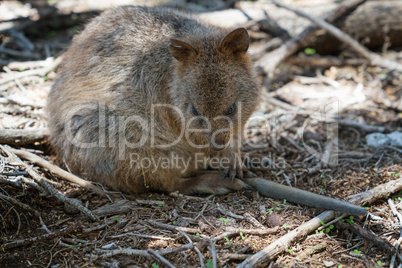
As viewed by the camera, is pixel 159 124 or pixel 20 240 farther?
pixel 159 124

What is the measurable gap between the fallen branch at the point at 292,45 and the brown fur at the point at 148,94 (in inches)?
84.4

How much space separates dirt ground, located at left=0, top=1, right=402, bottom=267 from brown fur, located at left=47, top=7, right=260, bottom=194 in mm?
296

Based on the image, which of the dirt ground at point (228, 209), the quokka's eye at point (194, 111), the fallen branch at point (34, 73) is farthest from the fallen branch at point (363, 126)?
the fallen branch at point (34, 73)

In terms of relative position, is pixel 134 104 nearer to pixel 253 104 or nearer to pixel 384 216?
pixel 253 104

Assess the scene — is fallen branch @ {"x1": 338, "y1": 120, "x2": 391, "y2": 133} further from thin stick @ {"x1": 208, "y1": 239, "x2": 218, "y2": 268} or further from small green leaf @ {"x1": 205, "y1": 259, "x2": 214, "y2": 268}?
small green leaf @ {"x1": 205, "y1": 259, "x2": 214, "y2": 268}

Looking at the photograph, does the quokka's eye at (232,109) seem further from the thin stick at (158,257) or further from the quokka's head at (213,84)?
the thin stick at (158,257)

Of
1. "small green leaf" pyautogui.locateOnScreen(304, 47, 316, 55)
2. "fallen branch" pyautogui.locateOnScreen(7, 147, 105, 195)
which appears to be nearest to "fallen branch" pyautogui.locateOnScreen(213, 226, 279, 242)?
"fallen branch" pyautogui.locateOnScreen(7, 147, 105, 195)

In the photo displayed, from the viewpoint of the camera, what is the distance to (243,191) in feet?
13.2

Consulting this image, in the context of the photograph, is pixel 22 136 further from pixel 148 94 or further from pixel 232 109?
pixel 232 109

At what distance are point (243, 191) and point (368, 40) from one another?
4.47 meters

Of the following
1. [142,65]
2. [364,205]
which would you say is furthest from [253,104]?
[364,205]

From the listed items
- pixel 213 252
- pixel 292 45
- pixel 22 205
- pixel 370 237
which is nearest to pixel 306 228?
pixel 370 237

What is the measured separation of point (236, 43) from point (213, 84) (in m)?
0.51

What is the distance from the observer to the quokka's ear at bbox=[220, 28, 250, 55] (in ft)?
11.3
